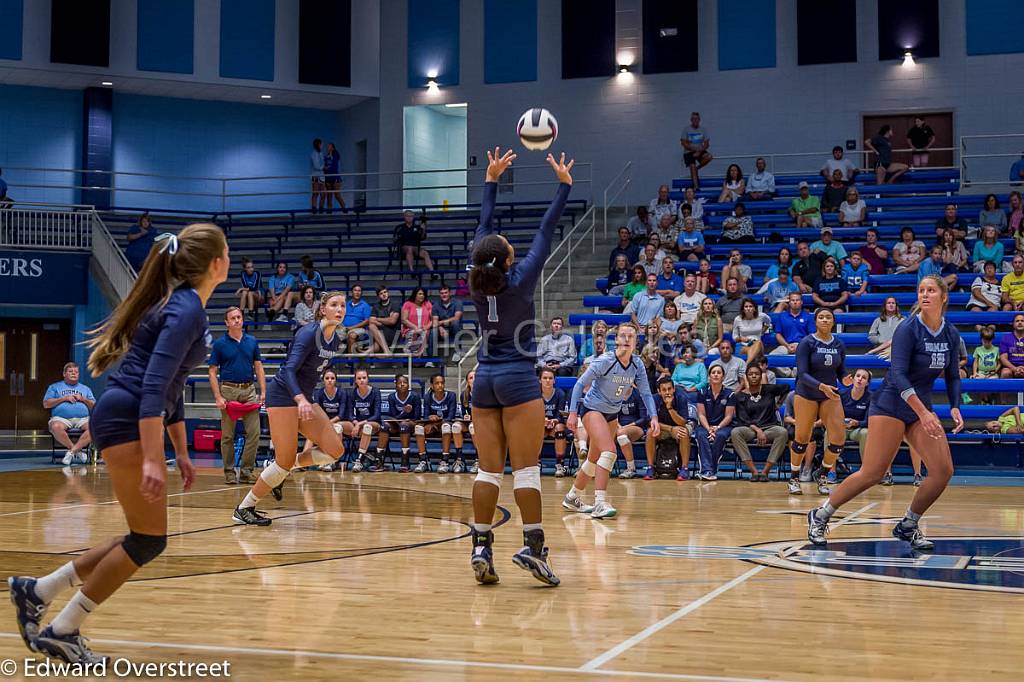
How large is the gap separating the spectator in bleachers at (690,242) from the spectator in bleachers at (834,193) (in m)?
2.80

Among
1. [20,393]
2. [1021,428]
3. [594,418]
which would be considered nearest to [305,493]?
[594,418]

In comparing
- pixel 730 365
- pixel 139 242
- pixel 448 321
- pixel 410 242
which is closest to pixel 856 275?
pixel 730 365

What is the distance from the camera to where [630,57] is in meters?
26.6

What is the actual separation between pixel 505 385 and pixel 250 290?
54.6 ft

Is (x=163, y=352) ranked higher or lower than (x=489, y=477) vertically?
higher

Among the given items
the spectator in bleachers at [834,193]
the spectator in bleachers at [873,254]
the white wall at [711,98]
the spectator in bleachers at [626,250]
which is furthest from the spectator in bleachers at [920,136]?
the spectator in bleachers at [626,250]

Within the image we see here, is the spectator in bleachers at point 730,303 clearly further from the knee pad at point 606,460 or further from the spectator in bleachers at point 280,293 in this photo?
the spectator in bleachers at point 280,293

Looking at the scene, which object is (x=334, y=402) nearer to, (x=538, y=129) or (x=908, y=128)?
(x=538, y=129)

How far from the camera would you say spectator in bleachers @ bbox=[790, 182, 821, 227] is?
21.7 metres

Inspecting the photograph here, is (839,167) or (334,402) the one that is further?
(839,167)

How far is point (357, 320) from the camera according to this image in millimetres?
20219

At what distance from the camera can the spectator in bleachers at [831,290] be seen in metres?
18.4

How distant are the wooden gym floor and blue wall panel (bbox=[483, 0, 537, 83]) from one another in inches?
710

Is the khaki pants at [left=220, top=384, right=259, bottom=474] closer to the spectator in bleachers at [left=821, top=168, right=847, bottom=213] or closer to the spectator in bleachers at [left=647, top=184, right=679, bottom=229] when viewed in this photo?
the spectator in bleachers at [left=647, top=184, right=679, bottom=229]
